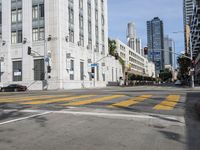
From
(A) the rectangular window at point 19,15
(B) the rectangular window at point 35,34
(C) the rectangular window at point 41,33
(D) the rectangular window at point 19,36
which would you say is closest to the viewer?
(C) the rectangular window at point 41,33

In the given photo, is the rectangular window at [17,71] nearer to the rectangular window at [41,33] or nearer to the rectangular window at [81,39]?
the rectangular window at [41,33]

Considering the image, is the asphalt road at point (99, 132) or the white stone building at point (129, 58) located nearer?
the asphalt road at point (99, 132)

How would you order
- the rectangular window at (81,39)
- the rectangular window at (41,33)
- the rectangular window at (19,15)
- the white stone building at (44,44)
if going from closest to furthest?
the white stone building at (44,44) < the rectangular window at (41,33) < the rectangular window at (19,15) < the rectangular window at (81,39)

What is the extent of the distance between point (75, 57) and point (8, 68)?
13013 millimetres

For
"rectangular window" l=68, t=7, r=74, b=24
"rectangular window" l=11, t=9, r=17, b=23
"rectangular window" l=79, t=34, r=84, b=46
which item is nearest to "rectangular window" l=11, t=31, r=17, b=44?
"rectangular window" l=11, t=9, r=17, b=23

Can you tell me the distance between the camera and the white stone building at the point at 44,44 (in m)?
54.9

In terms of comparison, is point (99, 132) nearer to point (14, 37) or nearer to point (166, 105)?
point (166, 105)

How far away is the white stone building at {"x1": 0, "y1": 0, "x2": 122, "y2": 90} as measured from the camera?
5491 centimetres

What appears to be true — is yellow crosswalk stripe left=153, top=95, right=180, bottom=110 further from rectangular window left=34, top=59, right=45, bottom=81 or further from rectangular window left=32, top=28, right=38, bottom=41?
rectangular window left=32, top=28, right=38, bottom=41

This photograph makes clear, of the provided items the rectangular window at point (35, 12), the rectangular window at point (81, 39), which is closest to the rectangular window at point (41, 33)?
the rectangular window at point (35, 12)

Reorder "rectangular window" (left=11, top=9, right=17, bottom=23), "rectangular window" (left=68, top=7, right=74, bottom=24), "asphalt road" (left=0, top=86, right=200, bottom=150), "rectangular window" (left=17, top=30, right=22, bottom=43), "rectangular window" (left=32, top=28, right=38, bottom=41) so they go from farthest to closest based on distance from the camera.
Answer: "rectangular window" (left=68, top=7, right=74, bottom=24)
"rectangular window" (left=11, top=9, right=17, bottom=23)
"rectangular window" (left=17, top=30, right=22, bottom=43)
"rectangular window" (left=32, top=28, right=38, bottom=41)
"asphalt road" (left=0, top=86, right=200, bottom=150)

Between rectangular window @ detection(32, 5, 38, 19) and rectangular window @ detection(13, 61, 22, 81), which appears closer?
rectangular window @ detection(32, 5, 38, 19)

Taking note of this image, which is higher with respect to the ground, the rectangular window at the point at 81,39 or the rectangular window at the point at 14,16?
the rectangular window at the point at 14,16

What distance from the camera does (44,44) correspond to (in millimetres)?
55719
